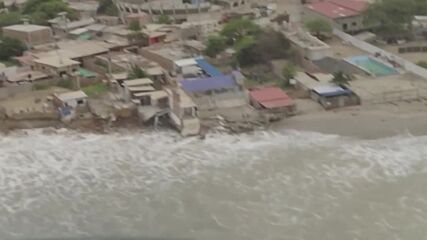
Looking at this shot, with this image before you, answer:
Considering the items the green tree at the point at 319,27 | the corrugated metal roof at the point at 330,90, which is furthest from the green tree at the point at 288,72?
the green tree at the point at 319,27

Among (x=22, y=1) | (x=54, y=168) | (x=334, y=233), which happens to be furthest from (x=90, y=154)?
(x=22, y=1)

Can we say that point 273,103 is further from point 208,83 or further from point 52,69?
point 52,69

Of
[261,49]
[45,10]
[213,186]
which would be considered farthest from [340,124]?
[45,10]

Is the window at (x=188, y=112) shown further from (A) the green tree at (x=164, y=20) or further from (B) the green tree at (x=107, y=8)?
(B) the green tree at (x=107, y=8)

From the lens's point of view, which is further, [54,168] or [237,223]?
[54,168]

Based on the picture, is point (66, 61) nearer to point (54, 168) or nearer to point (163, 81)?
point (163, 81)

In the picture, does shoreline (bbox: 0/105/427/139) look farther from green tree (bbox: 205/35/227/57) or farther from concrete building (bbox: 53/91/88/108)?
green tree (bbox: 205/35/227/57)
